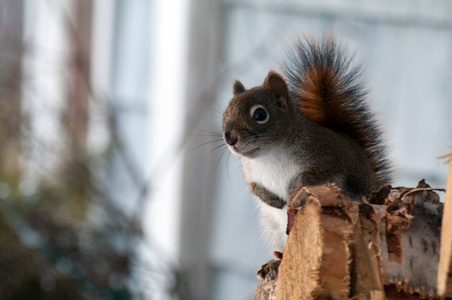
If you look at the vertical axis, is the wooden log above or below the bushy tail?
below

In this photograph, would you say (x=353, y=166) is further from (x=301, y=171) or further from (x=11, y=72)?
(x=11, y=72)

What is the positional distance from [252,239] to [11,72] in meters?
1.41

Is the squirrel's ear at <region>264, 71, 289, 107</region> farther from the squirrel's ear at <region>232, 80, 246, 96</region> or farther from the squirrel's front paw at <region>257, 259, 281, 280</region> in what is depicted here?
the squirrel's front paw at <region>257, 259, 281, 280</region>

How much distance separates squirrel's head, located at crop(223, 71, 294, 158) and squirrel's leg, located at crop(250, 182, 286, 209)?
0.06 m

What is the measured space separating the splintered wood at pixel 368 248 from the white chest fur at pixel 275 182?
0.19 meters

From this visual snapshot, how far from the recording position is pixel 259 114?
26.5 inches

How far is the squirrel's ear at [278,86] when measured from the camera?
2.18 ft

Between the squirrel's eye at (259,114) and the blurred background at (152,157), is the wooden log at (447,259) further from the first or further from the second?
the blurred background at (152,157)

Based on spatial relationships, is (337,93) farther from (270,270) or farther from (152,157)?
(152,157)

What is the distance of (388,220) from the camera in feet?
1.51

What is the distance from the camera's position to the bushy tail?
2.20 feet

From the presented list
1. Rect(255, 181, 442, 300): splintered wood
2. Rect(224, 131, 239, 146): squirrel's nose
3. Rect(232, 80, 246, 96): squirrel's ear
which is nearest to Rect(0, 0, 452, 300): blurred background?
Rect(232, 80, 246, 96): squirrel's ear

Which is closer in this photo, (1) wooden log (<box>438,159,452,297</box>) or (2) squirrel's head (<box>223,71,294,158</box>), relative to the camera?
(1) wooden log (<box>438,159,452,297</box>)

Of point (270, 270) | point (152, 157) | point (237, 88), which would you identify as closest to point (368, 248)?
point (270, 270)
